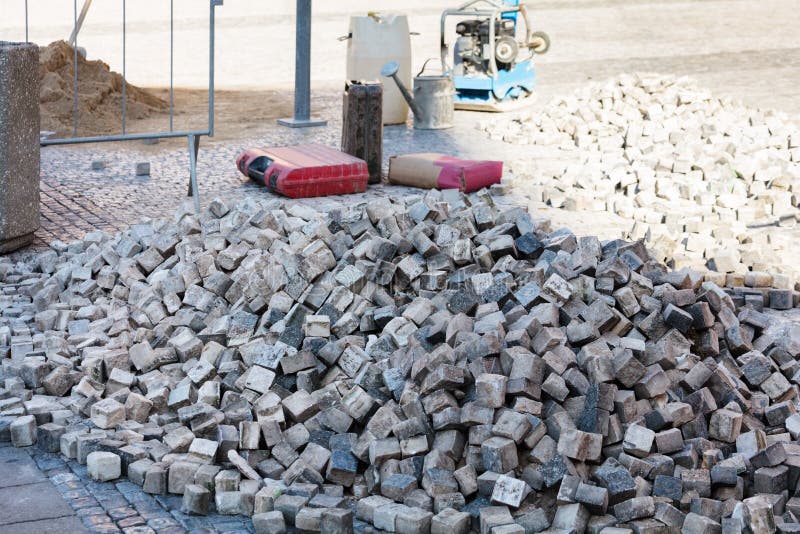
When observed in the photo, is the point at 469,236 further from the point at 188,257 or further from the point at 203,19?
the point at 203,19

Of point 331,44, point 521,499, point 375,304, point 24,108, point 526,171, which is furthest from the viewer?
point 331,44

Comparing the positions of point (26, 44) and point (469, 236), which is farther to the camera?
point (26, 44)

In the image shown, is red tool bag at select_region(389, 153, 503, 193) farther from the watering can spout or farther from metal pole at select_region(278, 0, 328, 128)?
metal pole at select_region(278, 0, 328, 128)

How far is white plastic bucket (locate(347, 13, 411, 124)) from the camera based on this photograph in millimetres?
12875

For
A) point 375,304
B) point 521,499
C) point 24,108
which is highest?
point 24,108

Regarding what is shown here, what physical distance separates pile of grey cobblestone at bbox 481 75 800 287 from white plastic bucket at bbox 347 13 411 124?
44.7 inches

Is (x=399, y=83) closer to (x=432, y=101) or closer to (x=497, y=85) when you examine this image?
(x=432, y=101)

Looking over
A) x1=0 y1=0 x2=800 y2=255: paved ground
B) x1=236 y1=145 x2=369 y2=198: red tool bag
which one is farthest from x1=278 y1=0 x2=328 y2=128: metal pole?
x1=236 y1=145 x2=369 y2=198: red tool bag

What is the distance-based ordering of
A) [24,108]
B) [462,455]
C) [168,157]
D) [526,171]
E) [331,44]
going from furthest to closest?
[331,44] < [168,157] < [526,171] < [24,108] < [462,455]

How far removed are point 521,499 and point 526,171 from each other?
20.8 feet

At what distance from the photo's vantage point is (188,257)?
638 cm

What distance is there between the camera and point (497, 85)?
13.4 m

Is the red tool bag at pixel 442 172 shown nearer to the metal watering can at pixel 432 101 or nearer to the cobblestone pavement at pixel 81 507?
the metal watering can at pixel 432 101

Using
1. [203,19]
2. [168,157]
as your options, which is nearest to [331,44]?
[203,19]
